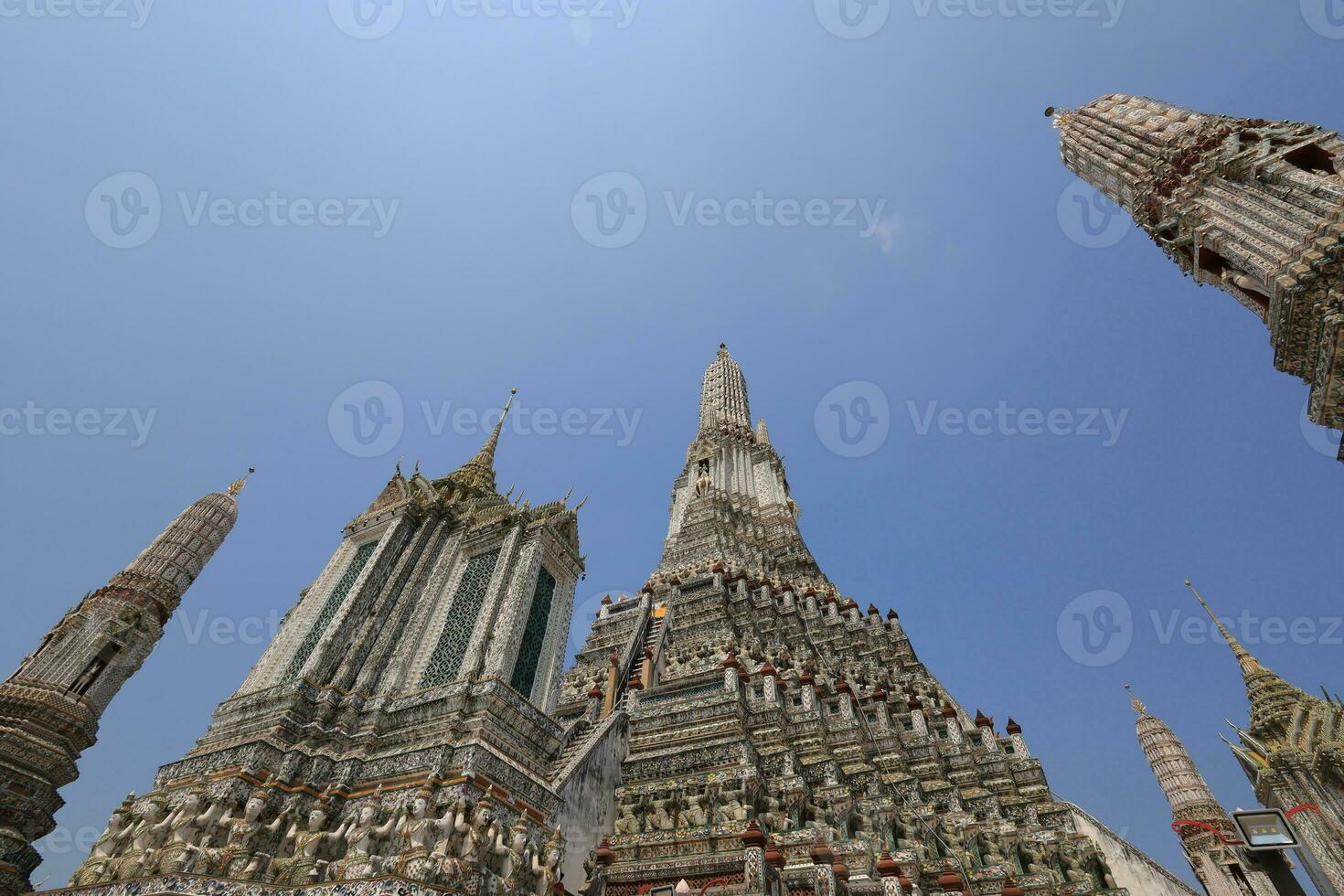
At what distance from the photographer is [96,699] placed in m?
18.0

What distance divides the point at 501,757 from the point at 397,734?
1.60 metres

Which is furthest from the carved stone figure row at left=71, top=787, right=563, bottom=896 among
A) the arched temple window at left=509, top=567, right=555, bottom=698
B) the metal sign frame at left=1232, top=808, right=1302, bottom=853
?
the metal sign frame at left=1232, top=808, right=1302, bottom=853

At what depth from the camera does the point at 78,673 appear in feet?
58.3

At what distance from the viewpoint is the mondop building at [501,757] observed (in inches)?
302

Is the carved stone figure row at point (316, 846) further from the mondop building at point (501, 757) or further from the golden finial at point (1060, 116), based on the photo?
the golden finial at point (1060, 116)

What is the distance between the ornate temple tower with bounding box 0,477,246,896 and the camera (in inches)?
557

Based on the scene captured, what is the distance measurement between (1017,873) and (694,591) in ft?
44.2

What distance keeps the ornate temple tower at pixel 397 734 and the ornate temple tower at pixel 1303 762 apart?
78.6ft

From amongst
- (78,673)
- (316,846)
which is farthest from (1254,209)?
(78,673)

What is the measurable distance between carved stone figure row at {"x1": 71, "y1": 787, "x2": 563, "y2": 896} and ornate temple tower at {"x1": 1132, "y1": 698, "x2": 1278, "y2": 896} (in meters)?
15.9

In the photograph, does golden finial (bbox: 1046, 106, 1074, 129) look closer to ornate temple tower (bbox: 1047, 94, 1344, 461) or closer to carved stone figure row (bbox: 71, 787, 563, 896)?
ornate temple tower (bbox: 1047, 94, 1344, 461)

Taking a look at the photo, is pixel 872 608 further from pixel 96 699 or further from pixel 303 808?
pixel 96 699

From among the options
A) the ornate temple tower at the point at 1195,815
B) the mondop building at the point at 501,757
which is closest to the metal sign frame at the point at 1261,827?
the mondop building at the point at 501,757

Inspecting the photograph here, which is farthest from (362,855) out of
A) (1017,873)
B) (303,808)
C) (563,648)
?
(1017,873)
